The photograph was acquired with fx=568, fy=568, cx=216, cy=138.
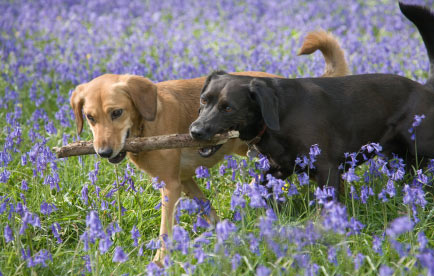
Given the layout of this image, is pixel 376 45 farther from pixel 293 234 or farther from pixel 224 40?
pixel 293 234

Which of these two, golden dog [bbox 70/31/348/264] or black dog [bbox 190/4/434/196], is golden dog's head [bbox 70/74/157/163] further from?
black dog [bbox 190/4/434/196]

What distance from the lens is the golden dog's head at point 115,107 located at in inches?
170

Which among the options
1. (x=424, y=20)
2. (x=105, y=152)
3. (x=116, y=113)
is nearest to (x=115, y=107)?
(x=116, y=113)

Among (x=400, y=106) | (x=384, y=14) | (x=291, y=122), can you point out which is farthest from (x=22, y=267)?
(x=384, y=14)

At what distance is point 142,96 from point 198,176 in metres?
0.98

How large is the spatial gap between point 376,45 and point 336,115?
468 centimetres

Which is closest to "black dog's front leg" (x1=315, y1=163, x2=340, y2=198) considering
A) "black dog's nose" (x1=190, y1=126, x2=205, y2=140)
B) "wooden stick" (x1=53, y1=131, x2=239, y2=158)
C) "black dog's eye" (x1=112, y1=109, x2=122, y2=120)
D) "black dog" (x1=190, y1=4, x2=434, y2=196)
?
"black dog" (x1=190, y1=4, x2=434, y2=196)

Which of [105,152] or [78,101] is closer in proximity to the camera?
[105,152]

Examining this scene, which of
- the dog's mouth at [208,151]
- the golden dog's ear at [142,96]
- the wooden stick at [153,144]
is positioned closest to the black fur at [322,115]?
the wooden stick at [153,144]

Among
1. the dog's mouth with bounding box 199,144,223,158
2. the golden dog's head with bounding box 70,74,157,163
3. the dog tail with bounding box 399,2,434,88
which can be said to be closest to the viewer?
the golden dog's head with bounding box 70,74,157,163

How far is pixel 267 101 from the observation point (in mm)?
4266

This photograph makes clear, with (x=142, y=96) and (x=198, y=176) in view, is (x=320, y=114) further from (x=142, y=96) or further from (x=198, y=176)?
(x=142, y=96)

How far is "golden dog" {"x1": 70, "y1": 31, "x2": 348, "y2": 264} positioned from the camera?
14.4 ft

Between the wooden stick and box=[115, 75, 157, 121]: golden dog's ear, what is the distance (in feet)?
0.88
